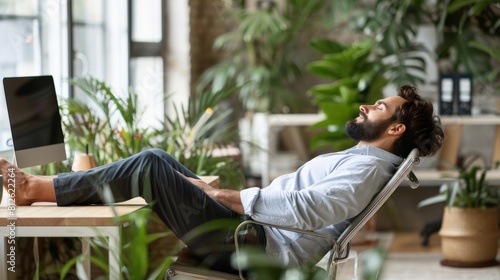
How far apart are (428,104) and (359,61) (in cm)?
308

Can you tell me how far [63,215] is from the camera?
307 cm

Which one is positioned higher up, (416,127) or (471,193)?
(416,127)

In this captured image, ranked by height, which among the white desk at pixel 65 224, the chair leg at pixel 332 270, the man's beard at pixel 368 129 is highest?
the man's beard at pixel 368 129

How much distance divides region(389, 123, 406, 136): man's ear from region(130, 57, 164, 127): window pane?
3.35 metres

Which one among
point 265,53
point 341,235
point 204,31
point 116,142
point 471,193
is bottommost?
point 471,193

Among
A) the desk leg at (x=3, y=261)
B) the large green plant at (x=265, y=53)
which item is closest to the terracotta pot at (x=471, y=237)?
the large green plant at (x=265, y=53)

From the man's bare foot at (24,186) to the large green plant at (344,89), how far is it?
3274 millimetres

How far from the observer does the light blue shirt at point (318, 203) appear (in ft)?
10.7

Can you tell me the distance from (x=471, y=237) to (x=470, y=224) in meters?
0.08

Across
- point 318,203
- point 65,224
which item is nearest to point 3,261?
point 65,224

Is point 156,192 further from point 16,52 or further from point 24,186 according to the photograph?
point 16,52

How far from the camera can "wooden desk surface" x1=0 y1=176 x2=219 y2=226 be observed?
119 inches

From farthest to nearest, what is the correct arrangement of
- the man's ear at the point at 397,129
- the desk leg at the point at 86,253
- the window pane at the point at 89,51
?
the window pane at the point at 89,51
the desk leg at the point at 86,253
the man's ear at the point at 397,129

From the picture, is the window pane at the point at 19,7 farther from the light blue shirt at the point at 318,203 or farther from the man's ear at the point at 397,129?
the man's ear at the point at 397,129
